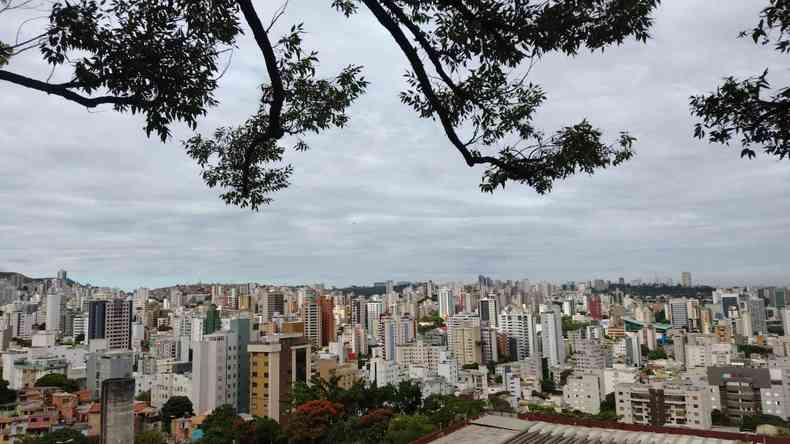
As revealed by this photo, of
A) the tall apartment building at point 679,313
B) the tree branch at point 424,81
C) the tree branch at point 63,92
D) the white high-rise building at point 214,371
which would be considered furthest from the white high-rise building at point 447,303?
→ the tree branch at point 63,92

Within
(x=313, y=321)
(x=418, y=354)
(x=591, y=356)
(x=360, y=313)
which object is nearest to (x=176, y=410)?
(x=418, y=354)

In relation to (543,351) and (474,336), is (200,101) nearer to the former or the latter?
(474,336)

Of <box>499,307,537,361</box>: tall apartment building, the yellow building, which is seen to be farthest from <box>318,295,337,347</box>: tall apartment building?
the yellow building

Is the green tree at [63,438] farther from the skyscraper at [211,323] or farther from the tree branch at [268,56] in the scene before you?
the skyscraper at [211,323]

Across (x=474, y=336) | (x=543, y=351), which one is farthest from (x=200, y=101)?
(x=543, y=351)

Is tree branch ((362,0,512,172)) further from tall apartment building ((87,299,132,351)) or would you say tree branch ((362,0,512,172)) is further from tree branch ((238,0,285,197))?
tall apartment building ((87,299,132,351))
